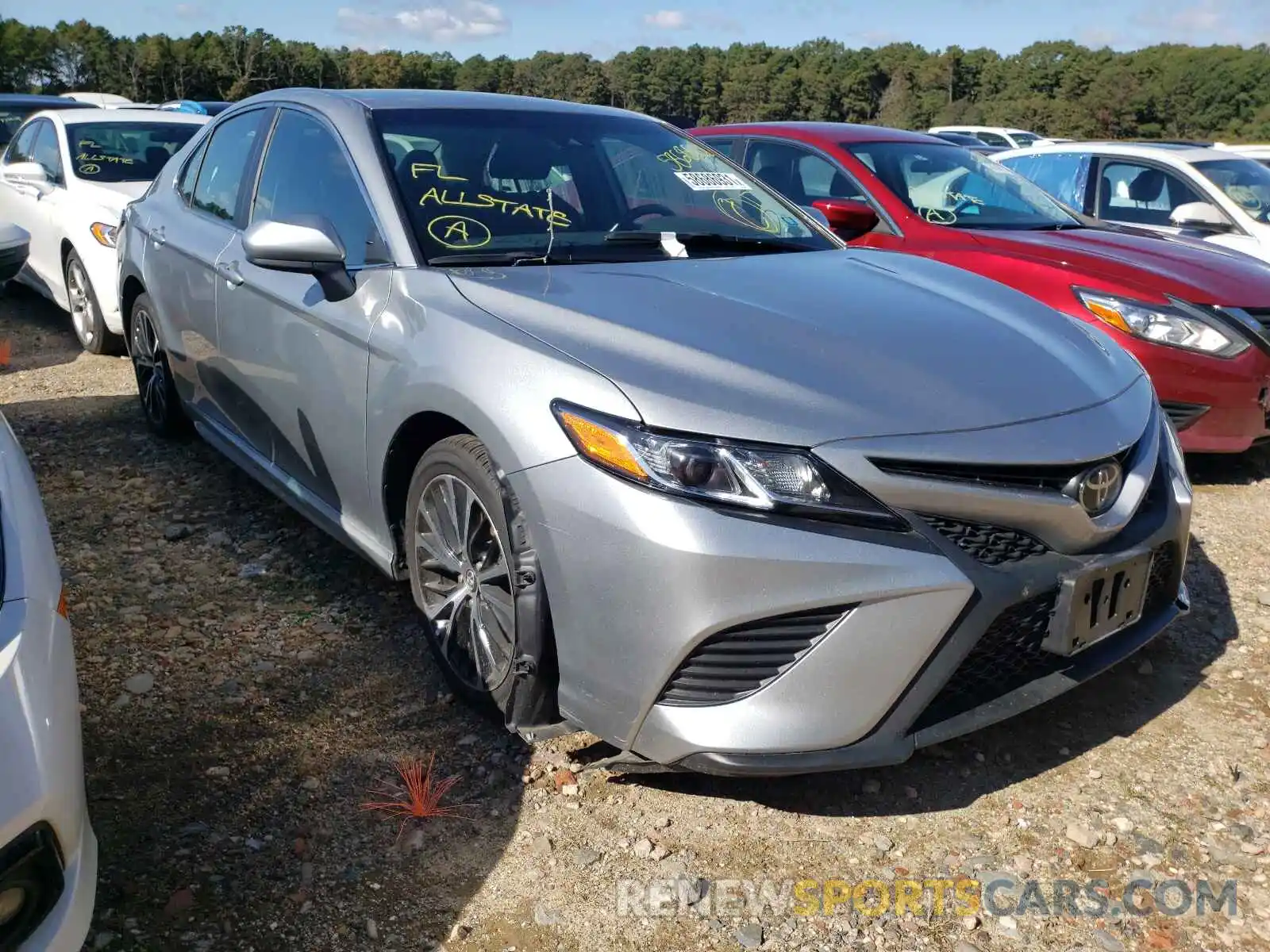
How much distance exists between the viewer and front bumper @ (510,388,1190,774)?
81.4 inches

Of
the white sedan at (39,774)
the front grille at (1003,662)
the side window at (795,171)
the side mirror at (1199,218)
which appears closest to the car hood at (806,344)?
the front grille at (1003,662)

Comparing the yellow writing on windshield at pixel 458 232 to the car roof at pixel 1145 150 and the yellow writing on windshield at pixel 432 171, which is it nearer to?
the yellow writing on windshield at pixel 432 171

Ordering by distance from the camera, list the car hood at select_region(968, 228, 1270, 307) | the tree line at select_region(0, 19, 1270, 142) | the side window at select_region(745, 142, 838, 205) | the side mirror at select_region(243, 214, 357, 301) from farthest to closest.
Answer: the tree line at select_region(0, 19, 1270, 142), the side window at select_region(745, 142, 838, 205), the car hood at select_region(968, 228, 1270, 307), the side mirror at select_region(243, 214, 357, 301)

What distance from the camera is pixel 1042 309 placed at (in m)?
3.05

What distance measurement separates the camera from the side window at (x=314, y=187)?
10.00 feet

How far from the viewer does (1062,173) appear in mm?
7273

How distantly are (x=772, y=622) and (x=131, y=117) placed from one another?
7128mm

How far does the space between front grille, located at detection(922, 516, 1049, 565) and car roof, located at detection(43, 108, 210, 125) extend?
710cm

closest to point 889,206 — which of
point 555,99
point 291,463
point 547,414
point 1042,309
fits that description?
point 555,99

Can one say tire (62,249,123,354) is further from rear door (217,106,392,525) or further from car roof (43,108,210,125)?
rear door (217,106,392,525)

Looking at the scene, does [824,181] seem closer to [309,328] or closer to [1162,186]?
[1162,186]

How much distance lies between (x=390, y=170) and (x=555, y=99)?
107 cm

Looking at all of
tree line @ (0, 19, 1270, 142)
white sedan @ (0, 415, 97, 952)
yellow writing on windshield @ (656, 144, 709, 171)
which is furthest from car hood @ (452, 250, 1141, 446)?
tree line @ (0, 19, 1270, 142)

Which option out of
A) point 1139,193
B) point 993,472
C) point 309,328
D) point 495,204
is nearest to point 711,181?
point 495,204
